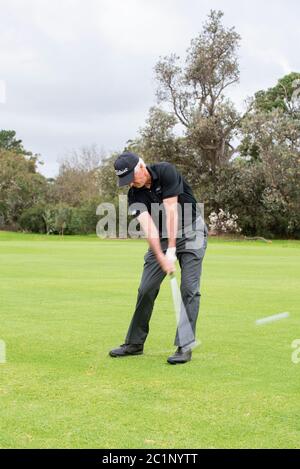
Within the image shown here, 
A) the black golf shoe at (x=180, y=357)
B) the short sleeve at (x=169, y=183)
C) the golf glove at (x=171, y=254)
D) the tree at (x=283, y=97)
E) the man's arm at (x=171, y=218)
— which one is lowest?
the black golf shoe at (x=180, y=357)

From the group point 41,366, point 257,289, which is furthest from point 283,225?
point 41,366

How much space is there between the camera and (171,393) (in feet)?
20.6

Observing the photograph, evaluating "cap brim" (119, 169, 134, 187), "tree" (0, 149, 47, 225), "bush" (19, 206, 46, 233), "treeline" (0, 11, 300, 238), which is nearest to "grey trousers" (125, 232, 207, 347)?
"cap brim" (119, 169, 134, 187)

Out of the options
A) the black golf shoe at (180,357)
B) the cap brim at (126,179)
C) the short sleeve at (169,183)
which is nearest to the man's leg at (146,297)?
the black golf shoe at (180,357)

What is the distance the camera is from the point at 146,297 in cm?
834

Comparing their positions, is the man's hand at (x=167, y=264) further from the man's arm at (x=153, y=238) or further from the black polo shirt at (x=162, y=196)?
the black polo shirt at (x=162, y=196)

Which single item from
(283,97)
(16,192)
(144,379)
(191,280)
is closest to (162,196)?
(191,280)

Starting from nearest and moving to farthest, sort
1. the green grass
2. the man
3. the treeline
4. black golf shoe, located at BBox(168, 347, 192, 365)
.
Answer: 1. the green grass
2. black golf shoe, located at BBox(168, 347, 192, 365)
3. the man
4. the treeline

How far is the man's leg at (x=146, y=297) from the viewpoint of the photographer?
27.1 feet

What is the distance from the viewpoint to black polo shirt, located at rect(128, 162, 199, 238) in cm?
791

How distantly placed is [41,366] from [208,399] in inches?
85.4

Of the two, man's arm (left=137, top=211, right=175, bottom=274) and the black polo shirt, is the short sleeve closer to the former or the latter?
the black polo shirt

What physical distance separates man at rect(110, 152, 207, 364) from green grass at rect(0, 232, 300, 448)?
42 cm
